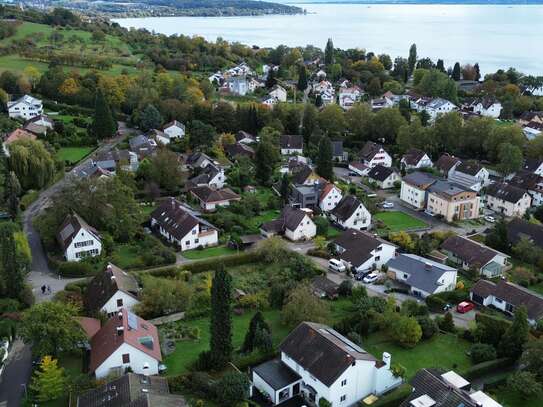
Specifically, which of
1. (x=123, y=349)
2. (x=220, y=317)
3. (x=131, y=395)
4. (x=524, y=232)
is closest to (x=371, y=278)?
(x=524, y=232)

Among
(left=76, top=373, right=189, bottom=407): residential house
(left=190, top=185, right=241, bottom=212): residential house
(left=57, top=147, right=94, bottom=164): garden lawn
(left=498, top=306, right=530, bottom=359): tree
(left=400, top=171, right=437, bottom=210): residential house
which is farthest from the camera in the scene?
(left=57, top=147, right=94, bottom=164): garden lawn

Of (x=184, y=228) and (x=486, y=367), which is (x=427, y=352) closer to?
(x=486, y=367)

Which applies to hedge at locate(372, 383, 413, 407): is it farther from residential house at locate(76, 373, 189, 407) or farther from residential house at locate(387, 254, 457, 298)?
residential house at locate(387, 254, 457, 298)

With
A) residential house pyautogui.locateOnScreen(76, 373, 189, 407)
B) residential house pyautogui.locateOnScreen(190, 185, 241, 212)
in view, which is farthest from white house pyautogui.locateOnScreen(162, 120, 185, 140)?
residential house pyautogui.locateOnScreen(76, 373, 189, 407)

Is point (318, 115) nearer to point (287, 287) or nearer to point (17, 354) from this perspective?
point (287, 287)

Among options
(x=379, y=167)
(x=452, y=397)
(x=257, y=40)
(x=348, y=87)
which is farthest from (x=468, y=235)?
(x=257, y=40)

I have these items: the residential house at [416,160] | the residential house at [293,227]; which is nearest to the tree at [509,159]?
the residential house at [416,160]
